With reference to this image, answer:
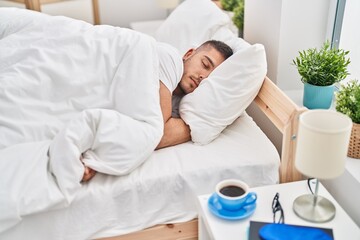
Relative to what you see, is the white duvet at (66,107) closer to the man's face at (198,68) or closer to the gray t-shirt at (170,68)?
the gray t-shirt at (170,68)

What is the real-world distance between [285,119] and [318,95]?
0.86ft

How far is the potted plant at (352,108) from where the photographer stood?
4.13 ft

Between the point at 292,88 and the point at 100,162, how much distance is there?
86 cm

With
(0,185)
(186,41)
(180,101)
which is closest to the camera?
(0,185)

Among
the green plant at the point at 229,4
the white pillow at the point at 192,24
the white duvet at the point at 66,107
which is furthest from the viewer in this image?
the green plant at the point at 229,4

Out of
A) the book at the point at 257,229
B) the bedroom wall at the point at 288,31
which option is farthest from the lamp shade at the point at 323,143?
the bedroom wall at the point at 288,31

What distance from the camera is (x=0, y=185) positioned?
1.20 m

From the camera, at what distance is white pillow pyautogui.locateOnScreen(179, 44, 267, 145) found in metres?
1.47

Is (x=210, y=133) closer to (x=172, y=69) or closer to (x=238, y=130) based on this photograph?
(x=238, y=130)

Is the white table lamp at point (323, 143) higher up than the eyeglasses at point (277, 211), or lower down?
higher up

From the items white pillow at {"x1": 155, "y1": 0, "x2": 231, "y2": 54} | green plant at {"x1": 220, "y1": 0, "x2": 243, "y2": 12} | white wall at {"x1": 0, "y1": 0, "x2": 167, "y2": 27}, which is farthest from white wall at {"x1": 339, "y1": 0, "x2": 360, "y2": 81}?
white wall at {"x1": 0, "y1": 0, "x2": 167, "y2": 27}

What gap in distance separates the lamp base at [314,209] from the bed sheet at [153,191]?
8.3 inches

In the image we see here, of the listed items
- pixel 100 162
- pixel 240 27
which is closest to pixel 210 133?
pixel 100 162

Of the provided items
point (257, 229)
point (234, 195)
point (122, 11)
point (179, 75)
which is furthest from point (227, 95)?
point (122, 11)
